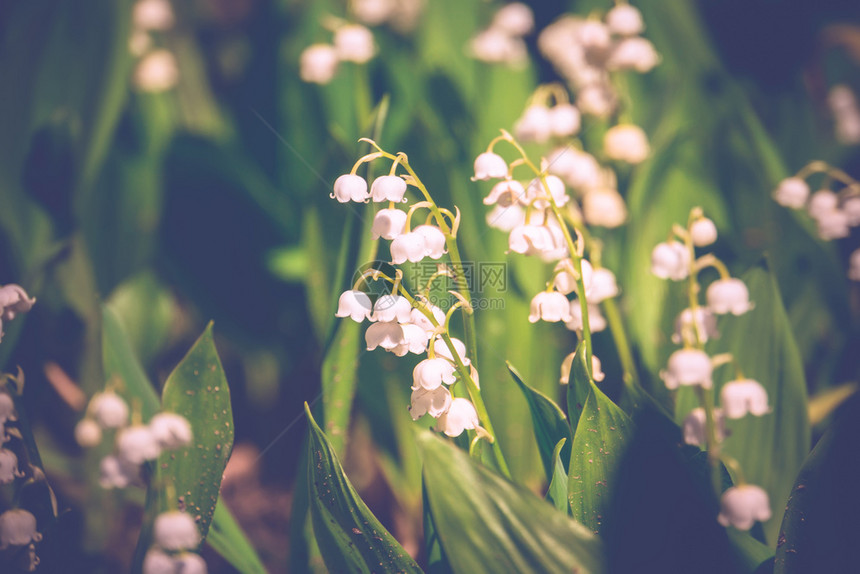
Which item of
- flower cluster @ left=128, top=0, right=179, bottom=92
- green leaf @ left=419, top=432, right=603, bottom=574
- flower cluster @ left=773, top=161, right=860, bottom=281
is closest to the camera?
green leaf @ left=419, top=432, right=603, bottom=574

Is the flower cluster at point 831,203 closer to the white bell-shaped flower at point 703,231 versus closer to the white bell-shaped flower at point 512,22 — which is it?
the white bell-shaped flower at point 703,231

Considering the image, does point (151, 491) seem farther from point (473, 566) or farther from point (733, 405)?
point (733, 405)

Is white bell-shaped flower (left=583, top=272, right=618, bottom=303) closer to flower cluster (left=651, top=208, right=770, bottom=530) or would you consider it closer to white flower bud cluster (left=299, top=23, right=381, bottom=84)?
flower cluster (left=651, top=208, right=770, bottom=530)

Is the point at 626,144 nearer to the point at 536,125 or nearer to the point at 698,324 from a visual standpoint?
the point at 536,125

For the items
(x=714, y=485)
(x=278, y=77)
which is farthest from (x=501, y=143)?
(x=714, y=485)

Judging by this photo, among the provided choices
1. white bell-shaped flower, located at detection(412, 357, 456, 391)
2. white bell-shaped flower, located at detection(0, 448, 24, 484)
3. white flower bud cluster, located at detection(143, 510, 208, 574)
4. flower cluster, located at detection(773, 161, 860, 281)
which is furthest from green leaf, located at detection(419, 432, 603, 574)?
flower cluster, located at detection(773, 161, 860, 281)

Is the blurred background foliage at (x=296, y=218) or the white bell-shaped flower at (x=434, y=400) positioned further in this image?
the blurred background foliage at (x=296, y=218)

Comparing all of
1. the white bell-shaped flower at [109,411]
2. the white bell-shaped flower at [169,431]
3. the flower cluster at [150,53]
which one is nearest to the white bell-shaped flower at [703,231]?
the white bell-shaped flower at [169,431]

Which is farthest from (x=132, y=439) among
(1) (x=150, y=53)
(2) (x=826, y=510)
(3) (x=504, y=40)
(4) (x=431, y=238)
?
(1) (x=150, y=53)
